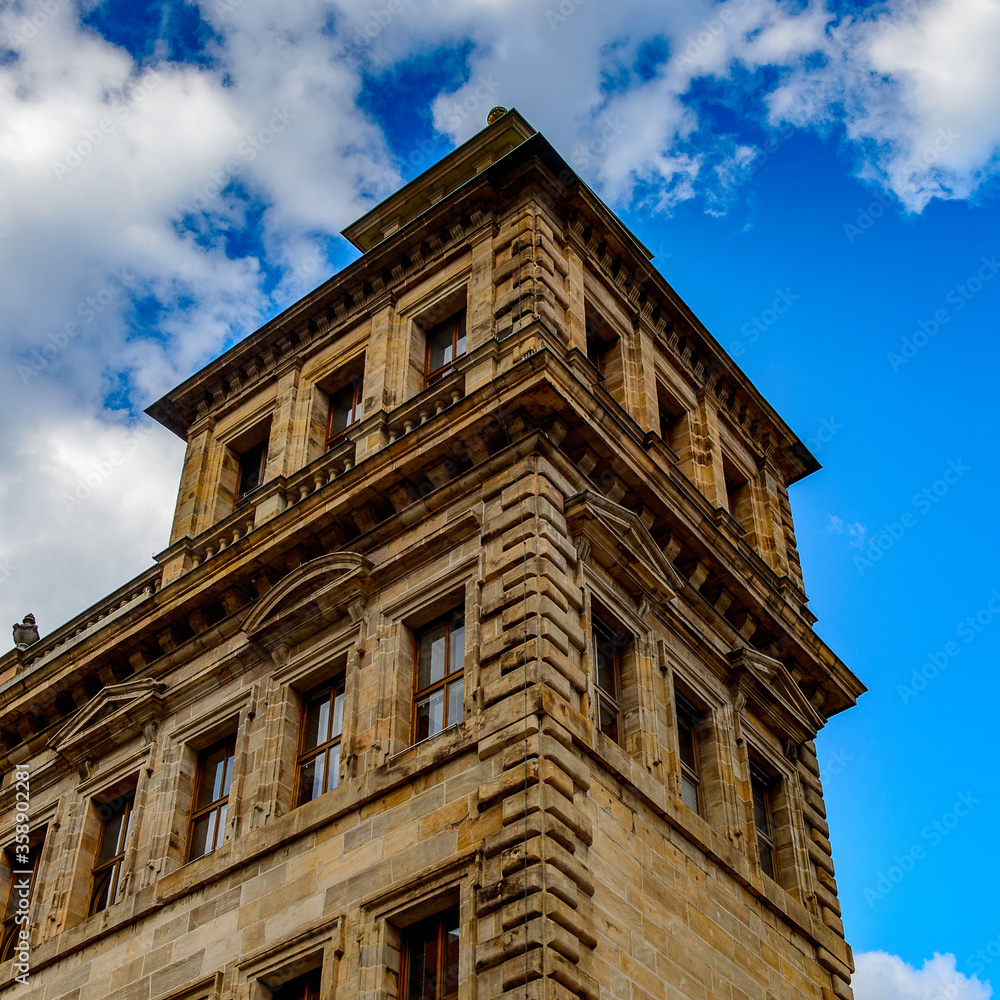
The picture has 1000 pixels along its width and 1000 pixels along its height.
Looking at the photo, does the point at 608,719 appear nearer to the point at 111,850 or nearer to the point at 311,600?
the point at 311,600

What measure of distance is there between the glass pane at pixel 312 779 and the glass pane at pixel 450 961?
13.6ft

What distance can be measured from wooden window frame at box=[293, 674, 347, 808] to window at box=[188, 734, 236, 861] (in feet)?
4.75

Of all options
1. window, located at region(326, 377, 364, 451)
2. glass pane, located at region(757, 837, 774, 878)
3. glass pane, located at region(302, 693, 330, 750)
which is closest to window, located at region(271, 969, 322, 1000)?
glass pane, located at region(302, 693, 330, 750)

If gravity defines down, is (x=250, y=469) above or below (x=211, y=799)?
above

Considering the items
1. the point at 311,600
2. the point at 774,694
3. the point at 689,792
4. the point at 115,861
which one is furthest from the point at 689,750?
the point at 115,861

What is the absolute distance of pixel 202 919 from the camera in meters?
21.2

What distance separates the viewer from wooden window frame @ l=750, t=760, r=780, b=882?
24.9 meters

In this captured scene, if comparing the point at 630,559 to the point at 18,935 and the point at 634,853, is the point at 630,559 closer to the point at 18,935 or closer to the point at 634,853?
the point at 634,853

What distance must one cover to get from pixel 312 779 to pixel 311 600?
3.16 m

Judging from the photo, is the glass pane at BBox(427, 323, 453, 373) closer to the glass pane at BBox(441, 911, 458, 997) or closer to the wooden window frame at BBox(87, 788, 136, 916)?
the wooden window frame at BBox(87, 788, 136, 916)

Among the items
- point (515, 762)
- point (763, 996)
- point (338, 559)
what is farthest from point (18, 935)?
point (763, 996)

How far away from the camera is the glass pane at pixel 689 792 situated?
23.1 metres

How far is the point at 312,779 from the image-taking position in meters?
22.4

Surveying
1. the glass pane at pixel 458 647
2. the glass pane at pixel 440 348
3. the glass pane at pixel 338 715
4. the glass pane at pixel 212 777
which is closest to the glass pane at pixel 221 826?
the glass pane at pixel 212 777
